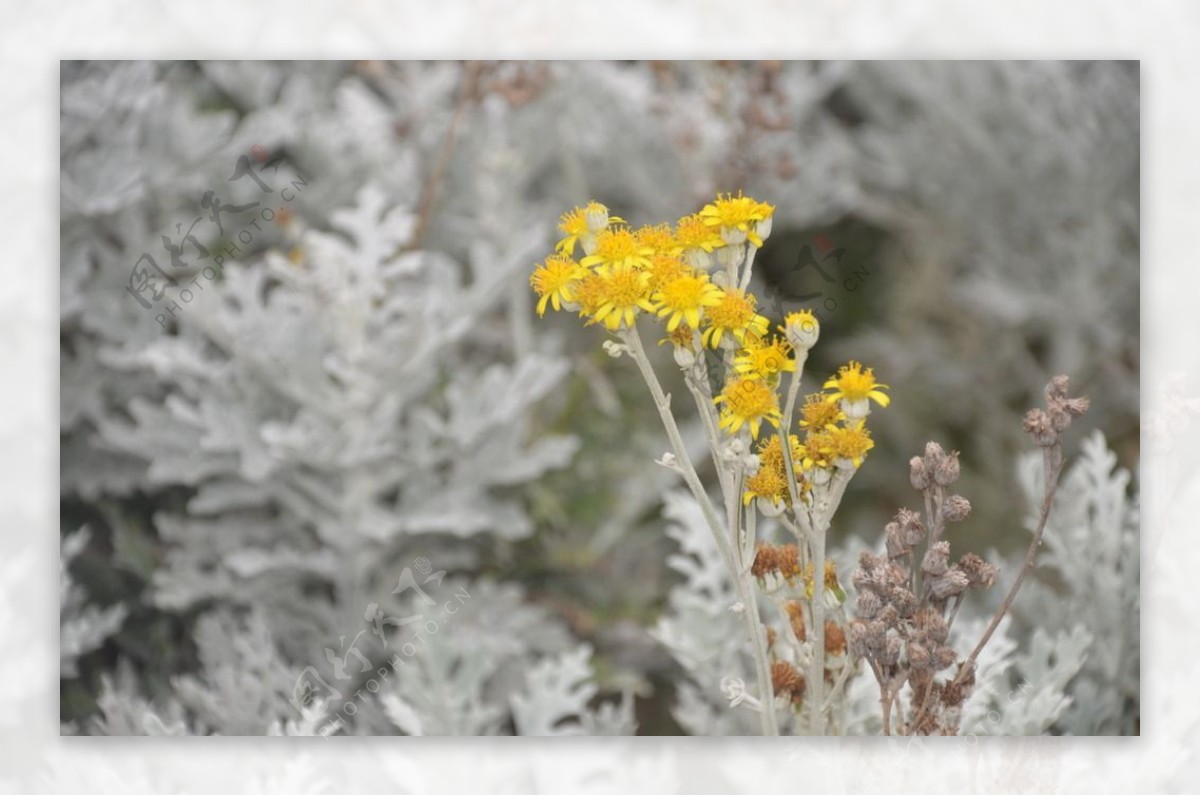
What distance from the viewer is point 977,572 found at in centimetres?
96

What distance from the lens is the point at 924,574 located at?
0.95m

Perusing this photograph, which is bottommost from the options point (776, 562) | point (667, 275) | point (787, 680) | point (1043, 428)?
point (787, 680)

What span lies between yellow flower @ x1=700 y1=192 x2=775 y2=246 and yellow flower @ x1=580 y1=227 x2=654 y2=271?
5 cm

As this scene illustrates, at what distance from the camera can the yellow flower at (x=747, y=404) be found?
0.89m

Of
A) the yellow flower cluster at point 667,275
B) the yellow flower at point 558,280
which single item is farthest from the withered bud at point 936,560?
the yellow flower at point 558,280

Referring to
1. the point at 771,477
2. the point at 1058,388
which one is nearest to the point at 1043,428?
the point at 1058,388

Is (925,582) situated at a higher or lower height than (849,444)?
lower

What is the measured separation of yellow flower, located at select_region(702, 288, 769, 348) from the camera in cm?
87

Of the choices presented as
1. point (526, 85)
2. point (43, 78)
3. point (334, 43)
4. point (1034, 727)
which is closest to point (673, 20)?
point (526, 85)

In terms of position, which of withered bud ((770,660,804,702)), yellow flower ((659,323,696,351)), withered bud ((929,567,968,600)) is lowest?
withered bud ((770,660,804,702))

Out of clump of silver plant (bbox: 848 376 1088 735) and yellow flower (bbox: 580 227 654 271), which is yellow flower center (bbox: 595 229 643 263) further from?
clump of silver plant (bbox: 848 376 1088 735)

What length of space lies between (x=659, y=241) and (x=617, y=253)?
34 mm

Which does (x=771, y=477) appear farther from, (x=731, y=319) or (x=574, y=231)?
(x=574, y=231)

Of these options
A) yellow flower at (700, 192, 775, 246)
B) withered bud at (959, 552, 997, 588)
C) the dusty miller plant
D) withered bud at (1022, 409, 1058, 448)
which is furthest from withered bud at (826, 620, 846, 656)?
yellow flower at (700, 192, 775, 246)
